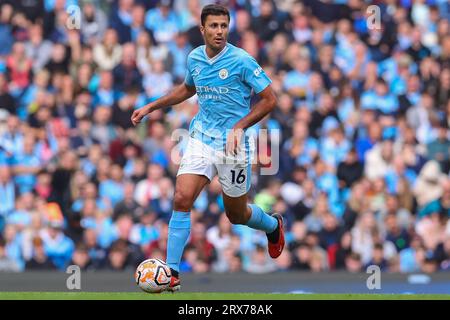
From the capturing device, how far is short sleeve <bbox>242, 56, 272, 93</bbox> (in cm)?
1081

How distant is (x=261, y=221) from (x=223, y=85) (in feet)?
4.96

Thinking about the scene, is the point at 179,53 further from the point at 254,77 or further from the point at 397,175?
the point at 254,77

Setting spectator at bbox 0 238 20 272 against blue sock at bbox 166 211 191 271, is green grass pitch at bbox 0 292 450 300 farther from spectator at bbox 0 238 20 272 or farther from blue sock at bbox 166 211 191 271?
spectator at bbox 0 238 20 272

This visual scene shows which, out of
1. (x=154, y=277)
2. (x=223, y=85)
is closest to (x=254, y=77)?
(x=223, y=85)

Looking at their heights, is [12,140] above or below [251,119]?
above

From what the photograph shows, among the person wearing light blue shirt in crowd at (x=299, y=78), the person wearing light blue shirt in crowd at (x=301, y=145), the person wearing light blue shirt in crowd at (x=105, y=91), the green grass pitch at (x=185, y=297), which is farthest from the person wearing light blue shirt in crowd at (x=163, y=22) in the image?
the green grass pitch at (x=185, y=297)

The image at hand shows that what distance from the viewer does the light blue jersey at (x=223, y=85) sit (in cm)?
1088

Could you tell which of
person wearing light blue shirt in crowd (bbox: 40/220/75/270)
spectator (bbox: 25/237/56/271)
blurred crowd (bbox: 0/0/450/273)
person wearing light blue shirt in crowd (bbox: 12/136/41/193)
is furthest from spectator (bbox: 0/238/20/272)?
person wearing light blue shirt in crowd (bbox: 12/136/41/193)

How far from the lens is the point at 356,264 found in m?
15.9

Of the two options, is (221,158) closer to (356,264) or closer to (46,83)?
(356,264)

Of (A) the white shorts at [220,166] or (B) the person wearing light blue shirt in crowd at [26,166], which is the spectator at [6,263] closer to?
(B) the person wearing light blue shirt in crowd at [26,166]

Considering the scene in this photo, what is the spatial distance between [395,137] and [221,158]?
22.2 ft

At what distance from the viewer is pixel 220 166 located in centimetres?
1109

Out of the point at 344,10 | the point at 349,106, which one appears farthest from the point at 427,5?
the point at 349,106
